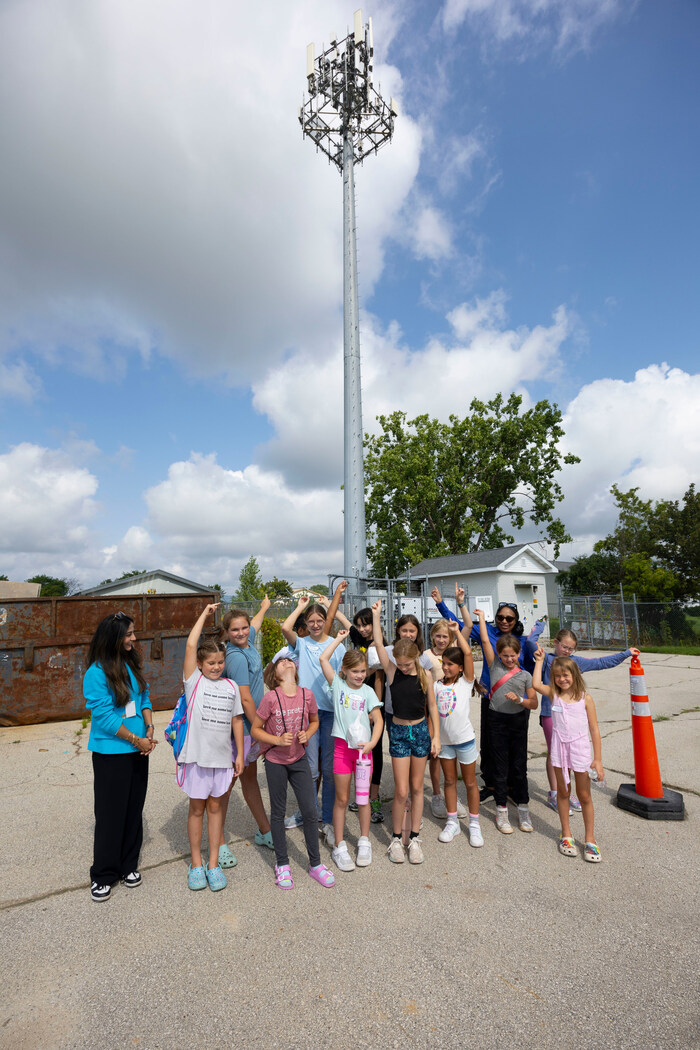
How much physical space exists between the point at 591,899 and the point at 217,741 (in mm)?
2424

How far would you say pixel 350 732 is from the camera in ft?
12.3

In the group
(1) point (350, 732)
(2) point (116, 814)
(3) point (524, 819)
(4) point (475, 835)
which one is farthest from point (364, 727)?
(2) point (116, 814)

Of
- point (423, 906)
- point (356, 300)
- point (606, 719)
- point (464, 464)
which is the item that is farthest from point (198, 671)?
point (464, 464)

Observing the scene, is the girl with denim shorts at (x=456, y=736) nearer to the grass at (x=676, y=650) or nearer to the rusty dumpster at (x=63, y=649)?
the rusty dumpster at (x=63, y=649)

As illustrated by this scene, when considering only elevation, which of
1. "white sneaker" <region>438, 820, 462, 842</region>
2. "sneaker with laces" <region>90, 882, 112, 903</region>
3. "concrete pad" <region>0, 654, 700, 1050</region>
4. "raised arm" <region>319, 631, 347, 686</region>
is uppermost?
"raised arm" <region>319, 631, 347, 686</region>

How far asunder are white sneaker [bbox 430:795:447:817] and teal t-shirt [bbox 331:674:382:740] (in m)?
1.19

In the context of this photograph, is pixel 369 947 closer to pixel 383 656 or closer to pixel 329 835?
pixel 329 835

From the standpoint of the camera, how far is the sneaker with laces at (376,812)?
4.31m

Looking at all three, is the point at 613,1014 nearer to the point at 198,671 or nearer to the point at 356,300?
the point at 198,671

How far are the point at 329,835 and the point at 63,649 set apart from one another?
18.9 ft

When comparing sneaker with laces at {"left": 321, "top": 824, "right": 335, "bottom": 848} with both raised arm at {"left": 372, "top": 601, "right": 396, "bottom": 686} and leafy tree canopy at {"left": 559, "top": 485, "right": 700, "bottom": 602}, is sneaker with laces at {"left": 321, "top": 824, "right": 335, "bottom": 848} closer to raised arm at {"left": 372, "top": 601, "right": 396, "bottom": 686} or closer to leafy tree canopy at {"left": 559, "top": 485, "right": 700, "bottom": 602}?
raised arm at {"left": 372, "top": 601, "right": 396, "bottom": 686}

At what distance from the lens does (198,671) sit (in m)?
3.54

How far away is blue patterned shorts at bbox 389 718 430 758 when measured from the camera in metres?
3.79

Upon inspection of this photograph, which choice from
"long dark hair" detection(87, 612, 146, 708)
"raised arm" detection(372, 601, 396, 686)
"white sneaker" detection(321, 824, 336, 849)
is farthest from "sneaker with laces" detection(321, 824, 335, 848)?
"long dark hair" detection(87, 612, 146, 708)
